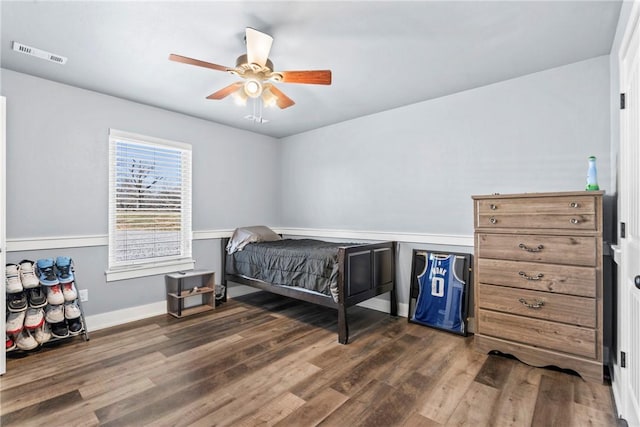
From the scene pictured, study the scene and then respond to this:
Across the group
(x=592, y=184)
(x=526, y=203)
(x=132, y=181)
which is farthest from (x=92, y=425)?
(x=592, y=184)

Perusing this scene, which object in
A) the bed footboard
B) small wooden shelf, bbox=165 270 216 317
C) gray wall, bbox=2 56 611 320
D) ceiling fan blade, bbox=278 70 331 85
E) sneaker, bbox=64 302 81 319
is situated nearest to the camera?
ceiling fan blade, bbox=278 70 331 85

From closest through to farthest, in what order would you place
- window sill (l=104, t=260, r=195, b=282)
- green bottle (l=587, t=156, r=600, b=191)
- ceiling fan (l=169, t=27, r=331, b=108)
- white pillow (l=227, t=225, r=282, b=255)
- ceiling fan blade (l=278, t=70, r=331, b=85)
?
ceiling fan (l=169, t=27, r=331, b=108) < ceiling fan blade (l=278, t=70, r=331, b=85) < green bottle (l=587, t=156, r=600, b=191) < window sill (l=104, t=260, r=195, b=282) < white pillow (l=227, t=225, r=282, b=255)

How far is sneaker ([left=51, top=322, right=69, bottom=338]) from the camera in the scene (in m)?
2.72

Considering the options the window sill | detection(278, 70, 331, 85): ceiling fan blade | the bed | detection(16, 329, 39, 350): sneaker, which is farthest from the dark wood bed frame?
detection(16, 329, 39, 350): sneaker

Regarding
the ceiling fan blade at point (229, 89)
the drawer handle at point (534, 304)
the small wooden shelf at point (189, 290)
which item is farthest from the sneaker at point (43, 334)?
the drawer handle at point (534, 304)

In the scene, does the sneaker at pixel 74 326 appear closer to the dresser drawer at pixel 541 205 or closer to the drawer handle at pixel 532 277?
the dresser drawer at pixel 541 205

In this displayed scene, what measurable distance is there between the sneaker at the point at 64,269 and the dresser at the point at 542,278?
3573mm

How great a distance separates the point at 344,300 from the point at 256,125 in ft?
8.85

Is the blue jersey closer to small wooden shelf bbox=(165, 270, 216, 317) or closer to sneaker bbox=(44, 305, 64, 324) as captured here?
small wooden shelf bbox=(165, 270, 216, 317)

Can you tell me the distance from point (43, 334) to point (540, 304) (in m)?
3.98

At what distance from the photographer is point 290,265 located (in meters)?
3.34

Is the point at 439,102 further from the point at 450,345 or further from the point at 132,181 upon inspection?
the point at 132,181

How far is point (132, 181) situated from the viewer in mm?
3436

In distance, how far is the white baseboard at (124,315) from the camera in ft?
10.2
